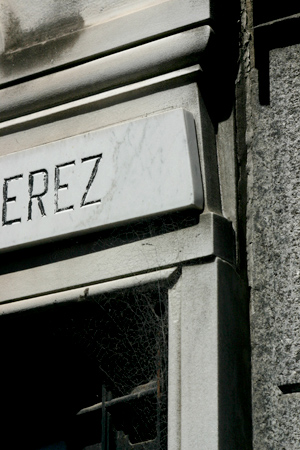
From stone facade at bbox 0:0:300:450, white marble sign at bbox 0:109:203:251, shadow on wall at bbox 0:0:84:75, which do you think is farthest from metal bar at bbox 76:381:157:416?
shadow on wall at bbox 0:0:84:75

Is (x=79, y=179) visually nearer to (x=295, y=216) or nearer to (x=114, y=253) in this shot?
(x=114, y=253)

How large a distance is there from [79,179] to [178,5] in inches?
31.6

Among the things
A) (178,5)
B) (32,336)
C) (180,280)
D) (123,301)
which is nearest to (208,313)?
(180,280)

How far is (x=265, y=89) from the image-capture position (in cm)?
394

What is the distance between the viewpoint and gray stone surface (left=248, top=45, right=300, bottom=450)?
3.51 meters

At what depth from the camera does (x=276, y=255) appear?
3.69 meters

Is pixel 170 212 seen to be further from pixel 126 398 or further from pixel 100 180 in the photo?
pixel 126 398

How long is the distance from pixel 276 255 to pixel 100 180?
78 cm

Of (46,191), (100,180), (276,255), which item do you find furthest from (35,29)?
(276,255)

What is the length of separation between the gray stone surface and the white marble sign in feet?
0.82

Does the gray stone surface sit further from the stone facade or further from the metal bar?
the metal bar

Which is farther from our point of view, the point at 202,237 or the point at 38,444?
the point at 38,444

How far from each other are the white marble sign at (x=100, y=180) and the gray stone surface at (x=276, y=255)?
0.25 metres

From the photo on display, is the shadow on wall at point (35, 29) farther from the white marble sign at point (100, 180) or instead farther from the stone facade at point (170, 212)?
the white marble sign at point (100, 180)
